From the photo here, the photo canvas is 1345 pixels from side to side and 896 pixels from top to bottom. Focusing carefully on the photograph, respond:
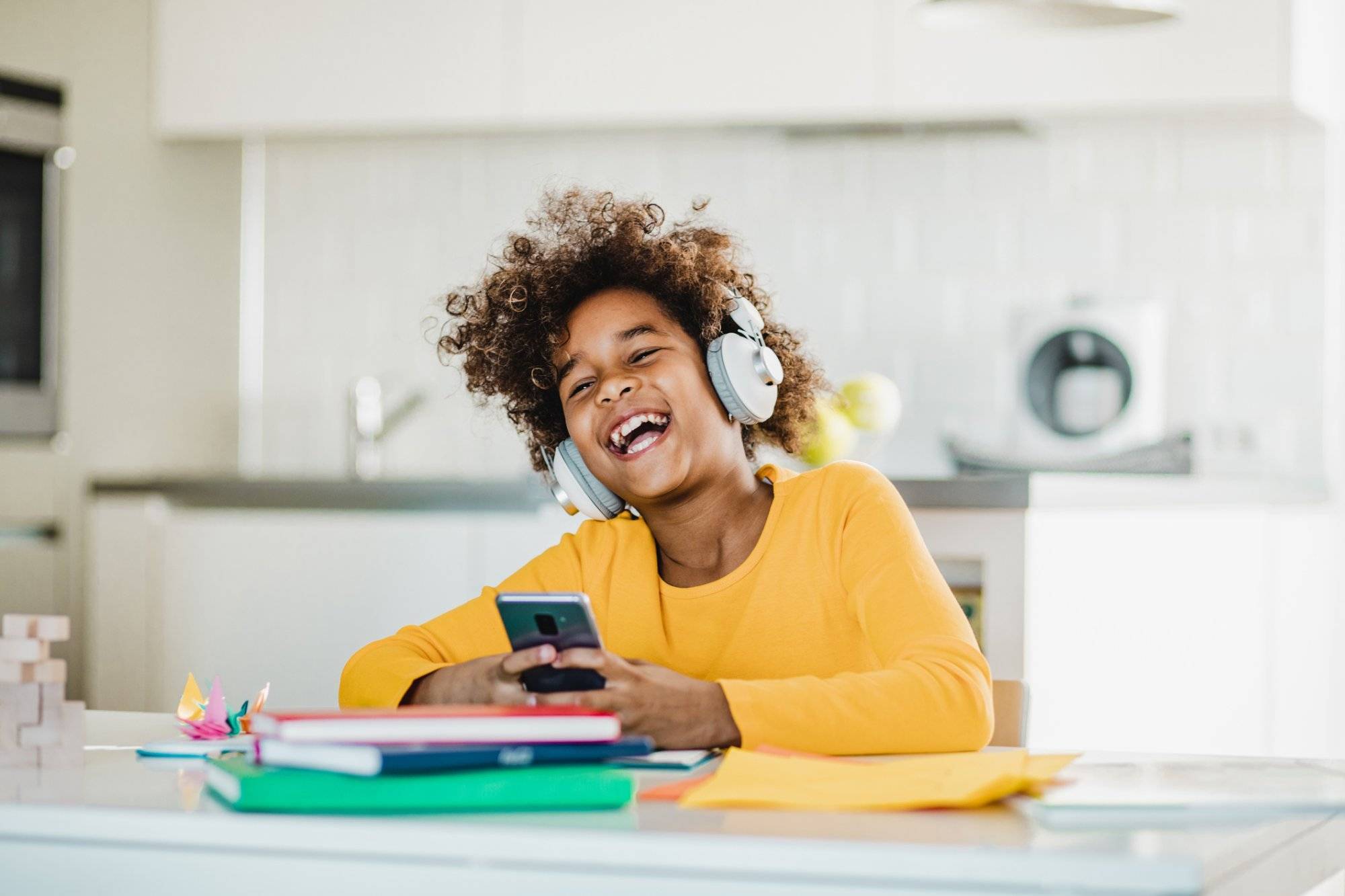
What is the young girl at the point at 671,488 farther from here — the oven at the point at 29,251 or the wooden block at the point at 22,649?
the oven at the point at 29,251

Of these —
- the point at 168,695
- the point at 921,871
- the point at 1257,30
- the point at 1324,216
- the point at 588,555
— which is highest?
the point at 1257,30

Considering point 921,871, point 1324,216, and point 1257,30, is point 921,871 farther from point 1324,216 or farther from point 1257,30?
point 1324,216

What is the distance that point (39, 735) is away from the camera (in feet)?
3.71

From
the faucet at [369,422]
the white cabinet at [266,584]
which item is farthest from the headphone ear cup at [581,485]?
the faucet at [369,422]

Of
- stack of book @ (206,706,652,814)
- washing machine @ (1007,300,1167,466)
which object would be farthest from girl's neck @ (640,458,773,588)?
washing machine @ (1007,300,1167,466)

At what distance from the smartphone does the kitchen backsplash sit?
2.64m

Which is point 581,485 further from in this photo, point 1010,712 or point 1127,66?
point 1127,66

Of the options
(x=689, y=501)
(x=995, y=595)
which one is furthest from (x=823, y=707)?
(x=995, y=595)

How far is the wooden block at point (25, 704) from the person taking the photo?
113cm

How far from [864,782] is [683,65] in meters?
2.88

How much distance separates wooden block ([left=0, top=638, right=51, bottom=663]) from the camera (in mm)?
1112

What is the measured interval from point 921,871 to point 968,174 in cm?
328

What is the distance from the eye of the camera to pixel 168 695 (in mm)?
3625

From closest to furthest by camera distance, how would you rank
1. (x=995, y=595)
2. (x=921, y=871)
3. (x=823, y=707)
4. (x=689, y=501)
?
(x=921, y=871) → (x=823, y=707) → (x=689, y=501) → (x=995, y=595)
